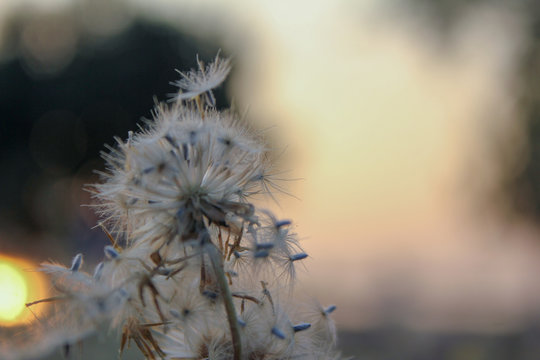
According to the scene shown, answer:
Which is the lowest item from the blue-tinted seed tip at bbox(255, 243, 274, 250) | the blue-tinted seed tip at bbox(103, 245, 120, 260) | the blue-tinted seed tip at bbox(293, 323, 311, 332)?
the blue-tinted seed tip at bbox(293, 323, 311, 332)

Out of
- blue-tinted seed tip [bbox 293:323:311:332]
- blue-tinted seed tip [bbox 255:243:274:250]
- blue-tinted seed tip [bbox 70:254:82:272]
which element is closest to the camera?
blue-tinted seed tip [bbox 70:254:82:272]

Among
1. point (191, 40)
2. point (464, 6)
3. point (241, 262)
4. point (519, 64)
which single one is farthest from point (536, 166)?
point (241, 262)

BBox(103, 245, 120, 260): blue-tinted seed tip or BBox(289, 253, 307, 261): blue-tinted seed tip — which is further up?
BBox(103, 245, 120, 260): blue-tinted seed tip

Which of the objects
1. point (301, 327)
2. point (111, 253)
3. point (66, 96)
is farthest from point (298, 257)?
point (66, 96)

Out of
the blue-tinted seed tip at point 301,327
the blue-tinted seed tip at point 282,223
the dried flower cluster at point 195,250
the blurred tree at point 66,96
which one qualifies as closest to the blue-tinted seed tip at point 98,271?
the dried flower cluster at point 195,250

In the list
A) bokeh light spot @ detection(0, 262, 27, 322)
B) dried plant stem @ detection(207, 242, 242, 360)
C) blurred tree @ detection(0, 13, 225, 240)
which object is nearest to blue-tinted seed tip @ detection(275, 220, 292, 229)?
dried plant stem @ detection(207, 242, 242, 360)

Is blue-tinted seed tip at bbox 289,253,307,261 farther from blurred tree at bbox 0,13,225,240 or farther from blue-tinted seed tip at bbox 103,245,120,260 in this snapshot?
blurred tree at bbox 0,13,225,240

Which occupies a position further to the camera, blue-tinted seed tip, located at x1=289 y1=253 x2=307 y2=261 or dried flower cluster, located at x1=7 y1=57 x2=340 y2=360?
blue-tinted seed tip, located at x1=289 y1=253 x2=307 y2=261

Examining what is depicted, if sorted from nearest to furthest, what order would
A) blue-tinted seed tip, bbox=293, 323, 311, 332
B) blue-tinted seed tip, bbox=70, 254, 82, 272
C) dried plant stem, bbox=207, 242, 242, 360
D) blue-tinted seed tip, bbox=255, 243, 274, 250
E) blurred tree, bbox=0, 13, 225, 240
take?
dried plant stem, bbox=207, 242, 242, 360 < blue-tinted seed tip, bbox=70, 254, 82, 272 < blue-tinted seed tip, bbox=255, 243, 274, 250 < blue-tinted seed tip, bbox=293, 323, 311, 332 < blurred tree, bbox=0, 13, 225, 240
